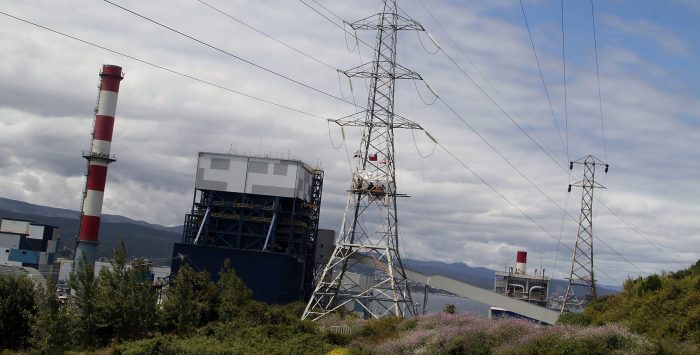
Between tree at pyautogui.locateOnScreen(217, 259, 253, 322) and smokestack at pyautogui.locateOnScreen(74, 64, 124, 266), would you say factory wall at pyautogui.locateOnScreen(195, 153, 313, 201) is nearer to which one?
smokestack at pyautogui.locateOnScreen(74, 64, 124, 266)

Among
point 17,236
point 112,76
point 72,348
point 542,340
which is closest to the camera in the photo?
point 542,340

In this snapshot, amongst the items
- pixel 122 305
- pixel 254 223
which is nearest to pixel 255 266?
pixel 254 223

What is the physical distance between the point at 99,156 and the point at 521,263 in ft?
184

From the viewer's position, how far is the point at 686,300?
2806cm

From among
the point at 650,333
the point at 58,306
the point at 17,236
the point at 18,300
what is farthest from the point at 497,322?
the point at 17,236

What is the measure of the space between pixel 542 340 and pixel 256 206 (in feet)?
178

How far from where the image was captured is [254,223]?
257 ft

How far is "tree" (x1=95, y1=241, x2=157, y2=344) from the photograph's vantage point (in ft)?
117

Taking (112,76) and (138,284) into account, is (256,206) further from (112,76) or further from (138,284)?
(138,284)

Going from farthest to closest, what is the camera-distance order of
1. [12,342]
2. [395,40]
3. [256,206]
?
[256,206] < [395,40] < [12,342]

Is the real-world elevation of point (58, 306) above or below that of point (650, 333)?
below

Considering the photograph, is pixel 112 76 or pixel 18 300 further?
pixel 112 76

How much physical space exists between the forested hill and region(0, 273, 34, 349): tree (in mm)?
27837

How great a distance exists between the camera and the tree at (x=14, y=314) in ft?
124
